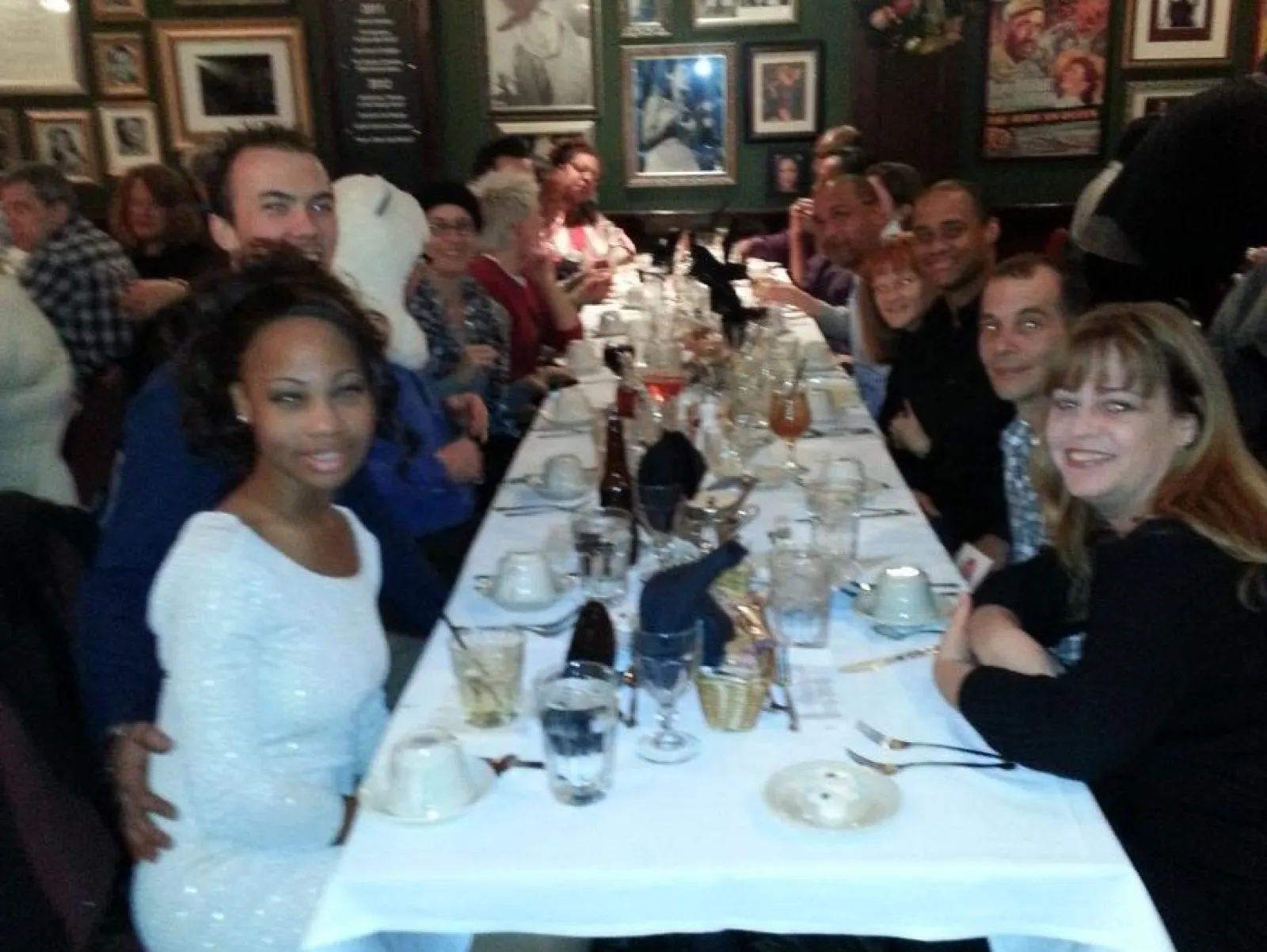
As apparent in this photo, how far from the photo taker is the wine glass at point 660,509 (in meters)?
1.93

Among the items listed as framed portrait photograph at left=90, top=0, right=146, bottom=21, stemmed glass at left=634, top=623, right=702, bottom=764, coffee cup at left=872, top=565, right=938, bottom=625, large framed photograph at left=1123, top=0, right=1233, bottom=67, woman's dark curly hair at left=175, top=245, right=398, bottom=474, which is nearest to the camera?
stemmed glass at left=634, top=623, right=702, bottom=764

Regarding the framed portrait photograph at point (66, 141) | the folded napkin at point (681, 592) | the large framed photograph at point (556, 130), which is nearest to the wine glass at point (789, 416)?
the folded napkin at point (681, 592)

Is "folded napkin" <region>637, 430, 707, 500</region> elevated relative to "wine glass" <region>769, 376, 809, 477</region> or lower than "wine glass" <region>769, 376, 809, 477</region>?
elevated

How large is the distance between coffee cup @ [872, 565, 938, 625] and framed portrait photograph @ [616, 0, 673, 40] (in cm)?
515

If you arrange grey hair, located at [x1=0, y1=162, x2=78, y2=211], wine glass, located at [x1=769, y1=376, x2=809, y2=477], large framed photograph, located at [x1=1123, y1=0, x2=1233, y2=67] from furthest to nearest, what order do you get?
1. large framed photograph, located at [x1=1123, y1=0, x2=1233, y2=67]
2. grey hair, located at [x1=0, y1=162, x2=78, y2=211]
3. wine glass, located at [x1=769, y1=376, x2=809, y2=477]

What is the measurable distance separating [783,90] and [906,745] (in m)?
5.50

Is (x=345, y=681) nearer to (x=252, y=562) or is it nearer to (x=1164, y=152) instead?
(x=252, y=562)

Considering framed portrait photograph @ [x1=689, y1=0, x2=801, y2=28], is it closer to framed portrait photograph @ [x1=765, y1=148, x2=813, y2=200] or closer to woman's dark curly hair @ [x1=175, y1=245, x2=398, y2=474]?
framed portrait photograph @ [x1=765, y1=148, x2=813, y2=200]

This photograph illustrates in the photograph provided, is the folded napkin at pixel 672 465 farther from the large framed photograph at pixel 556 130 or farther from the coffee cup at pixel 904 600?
the large framed photograph at pixel 556 130

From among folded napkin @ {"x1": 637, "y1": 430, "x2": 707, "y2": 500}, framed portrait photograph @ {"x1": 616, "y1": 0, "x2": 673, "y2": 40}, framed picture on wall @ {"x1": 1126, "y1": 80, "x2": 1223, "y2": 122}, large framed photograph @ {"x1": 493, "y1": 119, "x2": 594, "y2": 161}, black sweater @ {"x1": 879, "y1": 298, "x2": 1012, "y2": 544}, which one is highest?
framed portrait photograph @ {"x1": 616, "y1": 0, "x2": 673, "y2": 40}

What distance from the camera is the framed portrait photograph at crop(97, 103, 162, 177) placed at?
6340mm

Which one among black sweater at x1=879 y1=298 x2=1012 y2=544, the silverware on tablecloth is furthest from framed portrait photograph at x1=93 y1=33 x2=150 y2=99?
the silverware on tablecloth

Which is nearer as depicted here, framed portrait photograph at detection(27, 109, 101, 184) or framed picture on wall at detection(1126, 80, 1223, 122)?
framed picture on wall at detection(1126, 80, 1223, 122)

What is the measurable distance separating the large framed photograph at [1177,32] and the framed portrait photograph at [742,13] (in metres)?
1.69
